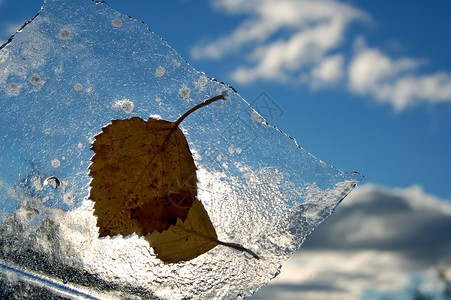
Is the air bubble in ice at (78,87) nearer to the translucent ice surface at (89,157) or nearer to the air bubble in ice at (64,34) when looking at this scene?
the translucent ice surface at (89,157)

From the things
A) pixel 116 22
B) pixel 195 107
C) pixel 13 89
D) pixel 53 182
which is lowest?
pixel 53 182

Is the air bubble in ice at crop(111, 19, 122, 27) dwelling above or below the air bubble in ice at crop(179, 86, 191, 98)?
above

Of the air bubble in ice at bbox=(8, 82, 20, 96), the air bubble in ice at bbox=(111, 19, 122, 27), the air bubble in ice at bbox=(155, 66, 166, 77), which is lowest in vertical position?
the air bubble in ice at bbox=(8, 82, 20, 96)

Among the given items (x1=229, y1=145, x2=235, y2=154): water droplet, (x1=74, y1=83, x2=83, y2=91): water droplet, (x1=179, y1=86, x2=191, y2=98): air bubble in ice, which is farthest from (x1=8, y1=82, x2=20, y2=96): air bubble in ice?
(x1=229, y1=145, x2=235, y2=154): water droplet

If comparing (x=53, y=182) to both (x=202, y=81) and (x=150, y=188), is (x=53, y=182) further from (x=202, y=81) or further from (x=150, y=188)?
(x=202, y=81)

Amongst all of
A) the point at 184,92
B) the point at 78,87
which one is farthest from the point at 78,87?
the point at 184,92

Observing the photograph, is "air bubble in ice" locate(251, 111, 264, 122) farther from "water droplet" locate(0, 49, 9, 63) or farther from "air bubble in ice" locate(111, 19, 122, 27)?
"water droplet" locate(0, 49, 9, 63)

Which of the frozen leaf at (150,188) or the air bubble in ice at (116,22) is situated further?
the air bubble in ice at (116,22)

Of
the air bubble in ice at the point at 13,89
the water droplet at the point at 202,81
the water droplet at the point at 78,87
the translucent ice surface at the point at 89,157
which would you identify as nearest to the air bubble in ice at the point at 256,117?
the translucent ice surface at the point at 89,157
